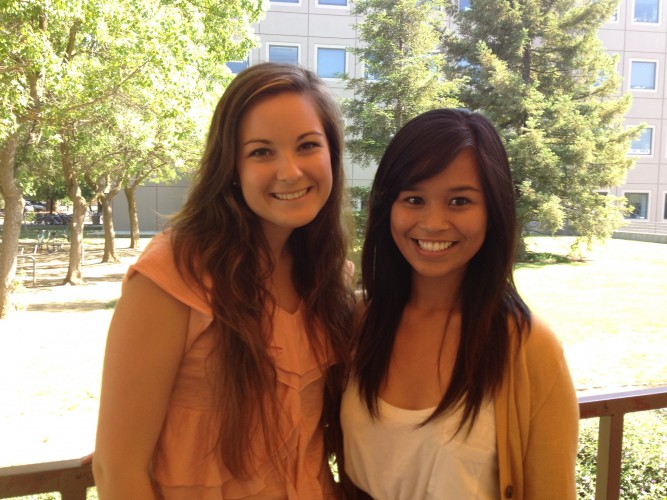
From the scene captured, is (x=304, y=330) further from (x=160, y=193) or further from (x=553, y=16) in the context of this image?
(x=160, y=193)

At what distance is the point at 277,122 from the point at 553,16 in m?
19.1

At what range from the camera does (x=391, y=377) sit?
139 cm

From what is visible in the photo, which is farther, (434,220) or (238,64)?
(238,64)

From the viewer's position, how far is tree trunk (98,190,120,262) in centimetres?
1677

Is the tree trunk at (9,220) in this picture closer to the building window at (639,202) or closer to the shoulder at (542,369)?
the shoulder at (542,369)

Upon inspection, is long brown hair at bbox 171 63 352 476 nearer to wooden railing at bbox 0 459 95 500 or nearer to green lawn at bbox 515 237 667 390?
wooden railing at bbox 0 459 95 500

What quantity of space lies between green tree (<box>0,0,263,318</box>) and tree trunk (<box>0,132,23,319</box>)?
0.03 metres

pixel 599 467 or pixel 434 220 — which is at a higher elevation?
pixel 434 220

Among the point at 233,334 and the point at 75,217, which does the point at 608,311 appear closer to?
the point at 75,217

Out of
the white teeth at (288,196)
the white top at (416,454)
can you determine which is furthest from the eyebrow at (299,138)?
the white top at (416,454)

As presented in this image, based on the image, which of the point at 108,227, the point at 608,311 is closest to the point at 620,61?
the point at 608,311

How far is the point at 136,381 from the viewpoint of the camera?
44.0 inches

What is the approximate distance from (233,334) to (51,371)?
25.1 ft

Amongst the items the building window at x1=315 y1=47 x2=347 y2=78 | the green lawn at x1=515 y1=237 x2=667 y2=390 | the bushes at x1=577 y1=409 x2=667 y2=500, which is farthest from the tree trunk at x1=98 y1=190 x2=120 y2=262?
the bushes at x1=577 y1=409 x2=667 y2=500
